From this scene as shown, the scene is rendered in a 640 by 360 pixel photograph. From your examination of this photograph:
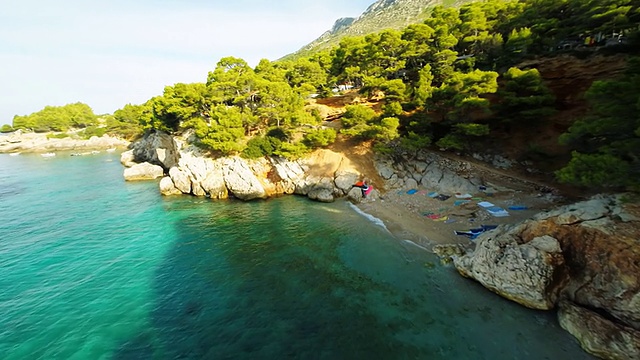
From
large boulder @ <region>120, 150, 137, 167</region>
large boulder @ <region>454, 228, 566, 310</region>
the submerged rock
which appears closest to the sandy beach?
large boulder @ <region>454, 228, 566, 310</region>

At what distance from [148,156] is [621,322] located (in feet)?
A: 212

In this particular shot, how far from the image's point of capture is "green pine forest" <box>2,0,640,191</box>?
23.6 m

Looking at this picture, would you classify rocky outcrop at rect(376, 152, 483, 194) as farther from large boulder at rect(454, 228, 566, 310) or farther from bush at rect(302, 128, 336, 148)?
large boulder at rect(454, 228, 566, 310)

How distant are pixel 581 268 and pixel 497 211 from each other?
836 centimetres

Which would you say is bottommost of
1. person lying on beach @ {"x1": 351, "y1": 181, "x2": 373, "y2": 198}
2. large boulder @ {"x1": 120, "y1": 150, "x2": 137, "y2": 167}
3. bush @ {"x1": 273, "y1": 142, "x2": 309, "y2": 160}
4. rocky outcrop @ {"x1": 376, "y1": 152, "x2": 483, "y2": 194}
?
person lying on beach @ {"x1": 351, "y1": 181, "x2": 373, "y2": 198}

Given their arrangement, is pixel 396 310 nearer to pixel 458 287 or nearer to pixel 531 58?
pixel 458 287

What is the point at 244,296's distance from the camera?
14.0 metres

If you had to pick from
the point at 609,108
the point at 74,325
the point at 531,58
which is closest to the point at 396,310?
the point at 609,108

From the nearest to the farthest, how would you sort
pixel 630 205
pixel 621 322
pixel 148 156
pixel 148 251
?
pixel 621 322
pixel 630 205
pixel 148 251
pixel 148 156

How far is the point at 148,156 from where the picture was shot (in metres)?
52.3

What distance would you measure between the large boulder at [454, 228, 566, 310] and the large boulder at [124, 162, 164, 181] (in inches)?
1807

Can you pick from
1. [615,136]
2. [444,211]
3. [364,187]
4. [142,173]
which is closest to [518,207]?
[444,211]

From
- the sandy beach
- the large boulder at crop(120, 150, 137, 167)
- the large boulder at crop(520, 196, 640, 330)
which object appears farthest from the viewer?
the large boulder at crop(120, 150, 137, 167)

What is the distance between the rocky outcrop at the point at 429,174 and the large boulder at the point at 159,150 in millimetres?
32150
